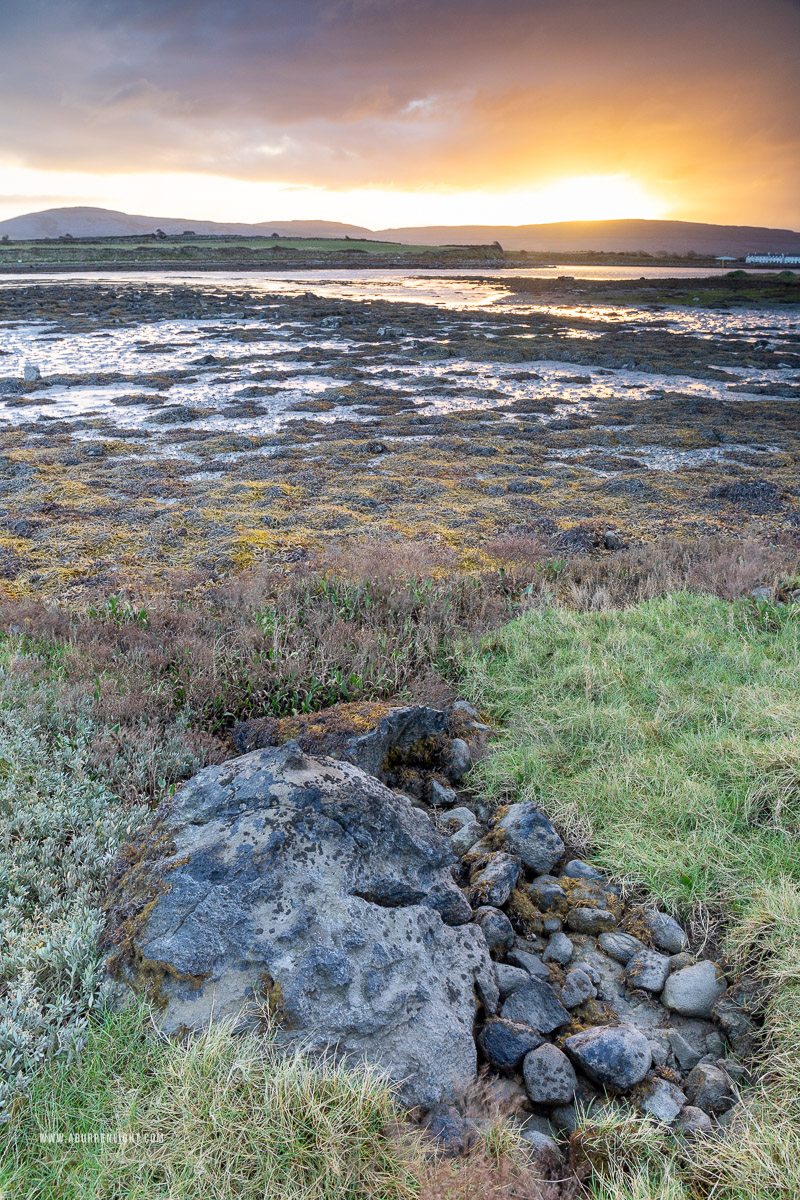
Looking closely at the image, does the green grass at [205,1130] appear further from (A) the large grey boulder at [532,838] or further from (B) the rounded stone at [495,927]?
(A) the large grey boulder at [532,838]

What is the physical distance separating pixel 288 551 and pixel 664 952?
293 inches

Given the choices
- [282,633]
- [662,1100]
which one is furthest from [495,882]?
[282,633]

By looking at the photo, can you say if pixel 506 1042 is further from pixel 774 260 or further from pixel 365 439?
pixel 774 260

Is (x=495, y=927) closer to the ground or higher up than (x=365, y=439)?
closer to the ground

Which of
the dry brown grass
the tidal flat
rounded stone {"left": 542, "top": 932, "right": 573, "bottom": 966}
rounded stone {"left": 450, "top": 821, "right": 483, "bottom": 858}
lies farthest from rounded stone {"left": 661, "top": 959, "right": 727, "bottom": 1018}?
the tidal flat

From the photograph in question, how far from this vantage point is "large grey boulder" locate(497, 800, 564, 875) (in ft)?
13.4

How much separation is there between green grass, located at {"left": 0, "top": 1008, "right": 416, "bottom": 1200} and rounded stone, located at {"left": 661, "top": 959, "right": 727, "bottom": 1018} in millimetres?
1560

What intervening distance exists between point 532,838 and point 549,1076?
1.50 metres

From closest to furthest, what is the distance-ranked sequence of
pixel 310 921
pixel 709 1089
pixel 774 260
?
1. pixel 709 1089
2. pixel 310 921
3. pixel 774 260

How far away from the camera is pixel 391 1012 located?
2.72 meters

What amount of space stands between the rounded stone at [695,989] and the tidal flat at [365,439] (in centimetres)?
667

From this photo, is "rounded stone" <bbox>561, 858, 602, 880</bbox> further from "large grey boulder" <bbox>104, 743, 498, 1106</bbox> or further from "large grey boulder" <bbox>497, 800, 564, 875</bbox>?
"large grey boulder" <bbox>104, 743, 498, 1106</bbox>

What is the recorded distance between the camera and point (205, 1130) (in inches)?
87.8

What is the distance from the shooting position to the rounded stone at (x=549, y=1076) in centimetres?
271
